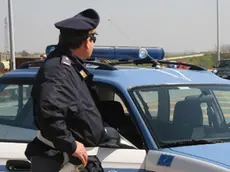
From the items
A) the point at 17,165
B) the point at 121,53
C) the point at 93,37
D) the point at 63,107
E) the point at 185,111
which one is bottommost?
the point at 17,165

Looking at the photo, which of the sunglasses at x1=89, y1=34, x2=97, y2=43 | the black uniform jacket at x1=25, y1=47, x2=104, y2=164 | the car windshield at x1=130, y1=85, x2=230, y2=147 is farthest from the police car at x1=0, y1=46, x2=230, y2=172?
the sunglasses at x1=89, y1=34, x2=97, y2=43

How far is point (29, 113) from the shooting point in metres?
3.78

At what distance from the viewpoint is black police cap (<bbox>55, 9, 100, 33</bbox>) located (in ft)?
9.07

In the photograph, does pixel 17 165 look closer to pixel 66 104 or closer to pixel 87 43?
pixel 66 104

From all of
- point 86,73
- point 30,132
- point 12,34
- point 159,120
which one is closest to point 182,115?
point 159,120

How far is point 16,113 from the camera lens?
3977 mm

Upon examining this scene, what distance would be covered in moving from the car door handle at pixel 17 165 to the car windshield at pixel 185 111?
90 cm

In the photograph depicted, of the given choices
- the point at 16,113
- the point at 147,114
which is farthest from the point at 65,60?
the point at 16,113

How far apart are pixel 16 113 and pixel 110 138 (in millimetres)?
1291

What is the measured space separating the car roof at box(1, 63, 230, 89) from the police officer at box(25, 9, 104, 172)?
1.54 ft

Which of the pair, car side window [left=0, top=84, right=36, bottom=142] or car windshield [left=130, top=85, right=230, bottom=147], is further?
car side window [left=0, top=84, right=36, bottom=142]

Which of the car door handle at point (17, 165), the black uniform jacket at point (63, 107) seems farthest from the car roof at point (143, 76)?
the car door handle at point (17, 165)

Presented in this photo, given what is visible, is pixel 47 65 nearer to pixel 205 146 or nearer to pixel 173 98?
pixel 205 146

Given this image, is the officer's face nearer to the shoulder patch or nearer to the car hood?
the shoulder patch
